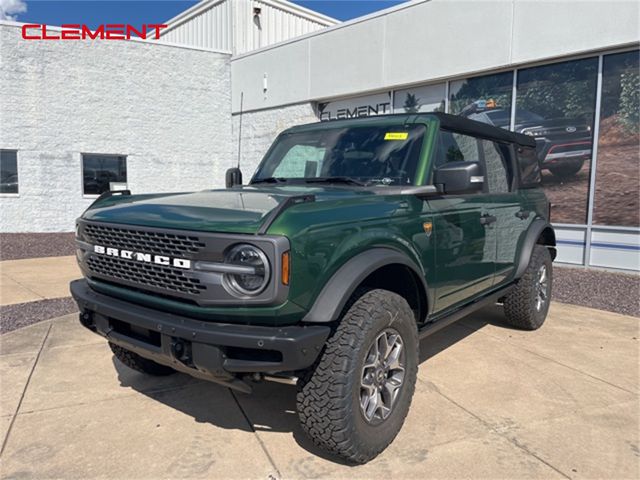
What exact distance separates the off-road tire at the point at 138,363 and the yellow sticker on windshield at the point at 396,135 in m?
2.40

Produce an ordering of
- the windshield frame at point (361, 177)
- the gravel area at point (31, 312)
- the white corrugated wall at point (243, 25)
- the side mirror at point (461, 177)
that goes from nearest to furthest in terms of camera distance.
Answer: the side mirror at point (461, 177) → the windshield frame at point (361, 177) → the gravel area at point (31, 312) → the white corrugated wall at point (243, 25)

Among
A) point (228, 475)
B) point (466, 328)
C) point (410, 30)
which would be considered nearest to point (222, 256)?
point (228, 475)

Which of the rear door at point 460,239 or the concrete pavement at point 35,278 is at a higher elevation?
the rear door at point 460,239

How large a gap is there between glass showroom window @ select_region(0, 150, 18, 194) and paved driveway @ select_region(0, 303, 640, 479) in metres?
10.7

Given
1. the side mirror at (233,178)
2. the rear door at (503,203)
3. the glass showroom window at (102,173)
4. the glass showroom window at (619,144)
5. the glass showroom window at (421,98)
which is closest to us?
the rear door at (503,203)

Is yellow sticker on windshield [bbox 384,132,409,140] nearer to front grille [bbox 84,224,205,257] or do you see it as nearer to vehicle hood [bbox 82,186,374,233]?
vehicle hood [bbox 82,186,374,233]

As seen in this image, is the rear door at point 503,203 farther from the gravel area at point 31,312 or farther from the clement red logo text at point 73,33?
the clement red logo text at point 73,33

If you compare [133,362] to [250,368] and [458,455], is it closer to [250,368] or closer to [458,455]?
[250,368]

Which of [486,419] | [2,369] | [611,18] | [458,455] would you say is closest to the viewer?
[458,455]

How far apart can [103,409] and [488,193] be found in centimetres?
333

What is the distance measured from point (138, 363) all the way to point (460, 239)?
8.27ft

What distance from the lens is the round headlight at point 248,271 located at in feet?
7.23

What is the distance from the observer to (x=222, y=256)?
7.49 feet

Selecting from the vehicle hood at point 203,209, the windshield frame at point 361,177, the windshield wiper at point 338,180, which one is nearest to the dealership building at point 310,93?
the windshield frame at point 361,177
